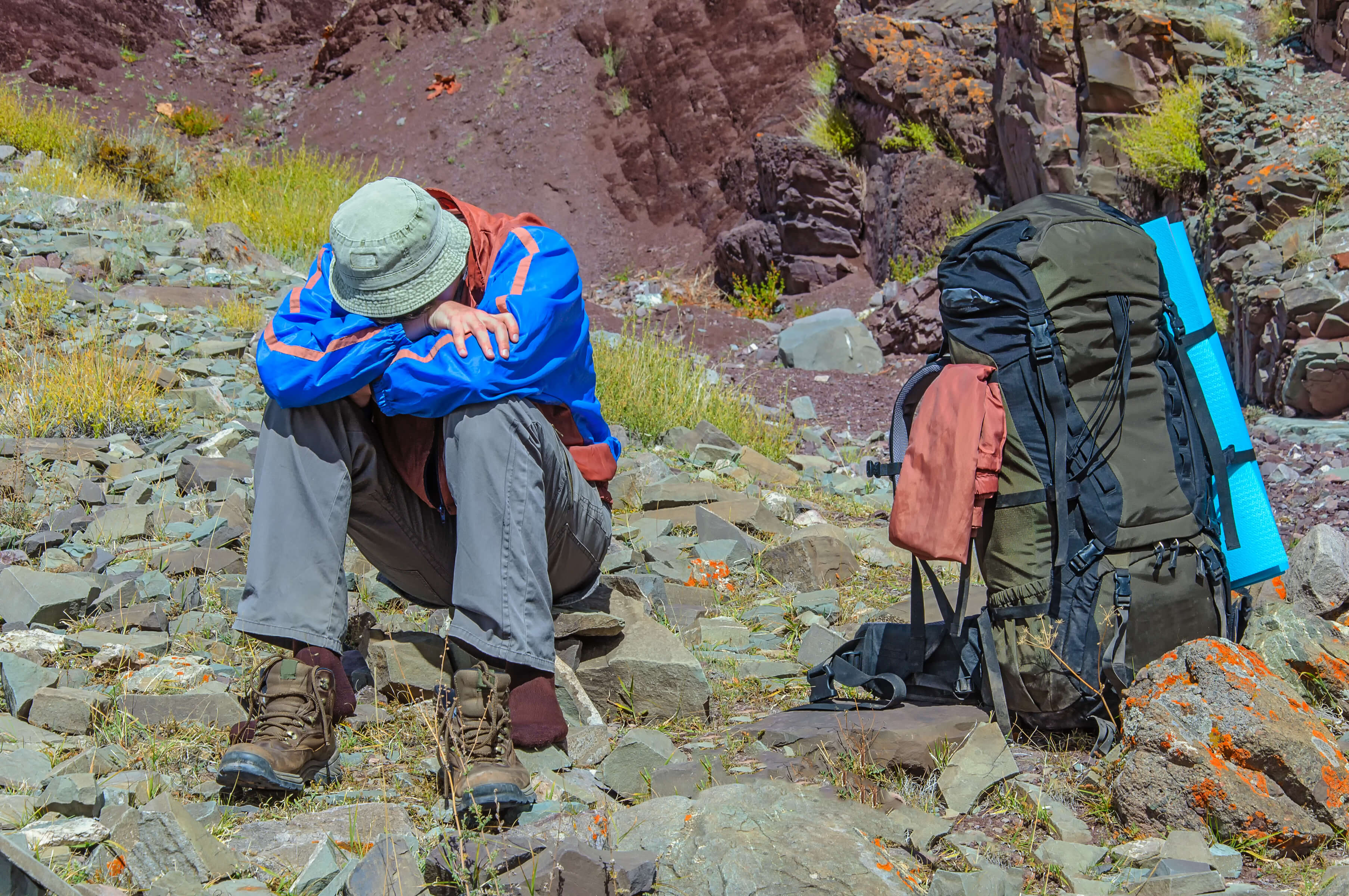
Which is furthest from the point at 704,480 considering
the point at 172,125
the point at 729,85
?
the point at 172,125

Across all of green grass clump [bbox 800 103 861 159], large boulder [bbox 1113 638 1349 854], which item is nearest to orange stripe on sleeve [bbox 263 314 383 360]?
large boulder [bbox 1113 638 1349 854]

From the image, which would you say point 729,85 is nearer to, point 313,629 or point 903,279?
point 903,279

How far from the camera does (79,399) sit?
465 centimetres

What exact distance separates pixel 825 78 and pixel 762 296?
2781mm

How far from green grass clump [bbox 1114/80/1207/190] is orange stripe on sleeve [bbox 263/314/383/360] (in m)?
6.86

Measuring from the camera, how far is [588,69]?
17.2 metres

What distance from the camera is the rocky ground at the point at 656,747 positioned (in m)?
1.72

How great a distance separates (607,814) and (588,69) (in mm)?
16637

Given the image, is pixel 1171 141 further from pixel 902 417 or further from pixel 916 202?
pixel 902 417

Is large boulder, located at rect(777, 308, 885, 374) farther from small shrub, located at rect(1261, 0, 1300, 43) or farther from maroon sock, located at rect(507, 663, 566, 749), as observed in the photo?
maroon sock, located at rect(507, 663, 566, 749)

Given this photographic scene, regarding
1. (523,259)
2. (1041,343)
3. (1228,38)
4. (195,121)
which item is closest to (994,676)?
(1041,343)

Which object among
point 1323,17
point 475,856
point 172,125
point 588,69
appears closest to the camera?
point 475,856

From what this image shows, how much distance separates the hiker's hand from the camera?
2.07 m

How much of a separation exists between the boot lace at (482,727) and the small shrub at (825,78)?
1115cm
